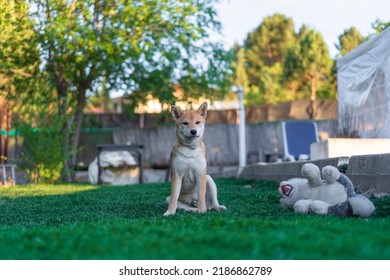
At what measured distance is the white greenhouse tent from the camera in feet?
31.6

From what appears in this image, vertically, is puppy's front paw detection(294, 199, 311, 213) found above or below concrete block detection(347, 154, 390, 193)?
below

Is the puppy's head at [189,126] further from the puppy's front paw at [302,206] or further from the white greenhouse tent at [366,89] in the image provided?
the white greenhouse tent at [366,89]

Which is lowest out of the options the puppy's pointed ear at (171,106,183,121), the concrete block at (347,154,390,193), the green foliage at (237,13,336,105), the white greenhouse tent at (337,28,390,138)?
the concrete block at (347,154,390,193)

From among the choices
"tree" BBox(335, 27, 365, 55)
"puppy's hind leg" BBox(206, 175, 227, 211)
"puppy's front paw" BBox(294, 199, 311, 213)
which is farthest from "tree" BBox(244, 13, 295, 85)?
"puppy's front paw" BBox(294, 199, 311, 213)

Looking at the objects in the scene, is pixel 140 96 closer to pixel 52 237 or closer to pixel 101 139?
pixel 101 139

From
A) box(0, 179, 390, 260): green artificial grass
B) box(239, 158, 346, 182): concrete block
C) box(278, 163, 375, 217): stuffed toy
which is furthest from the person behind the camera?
box(239, 158, 346, 182): concrete block

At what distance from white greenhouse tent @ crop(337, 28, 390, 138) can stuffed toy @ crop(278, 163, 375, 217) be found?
468 cm

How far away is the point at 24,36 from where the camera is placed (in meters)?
15.3

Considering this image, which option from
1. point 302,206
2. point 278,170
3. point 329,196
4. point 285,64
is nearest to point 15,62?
point 278,170

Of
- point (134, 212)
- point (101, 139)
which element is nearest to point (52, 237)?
point (134, 212)

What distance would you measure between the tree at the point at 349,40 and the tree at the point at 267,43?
35.1ft

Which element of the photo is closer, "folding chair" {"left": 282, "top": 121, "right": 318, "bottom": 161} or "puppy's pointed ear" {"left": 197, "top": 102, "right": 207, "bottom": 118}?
"puppy's pointed ear" {"left": 197, "top": 102, "right": 207, "bottom": 118}

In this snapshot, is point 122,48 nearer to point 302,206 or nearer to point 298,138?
point 298,138

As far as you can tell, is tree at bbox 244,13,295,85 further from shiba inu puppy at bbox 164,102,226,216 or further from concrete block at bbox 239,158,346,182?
shiba inu puppy at bbox 164,102,226,216
